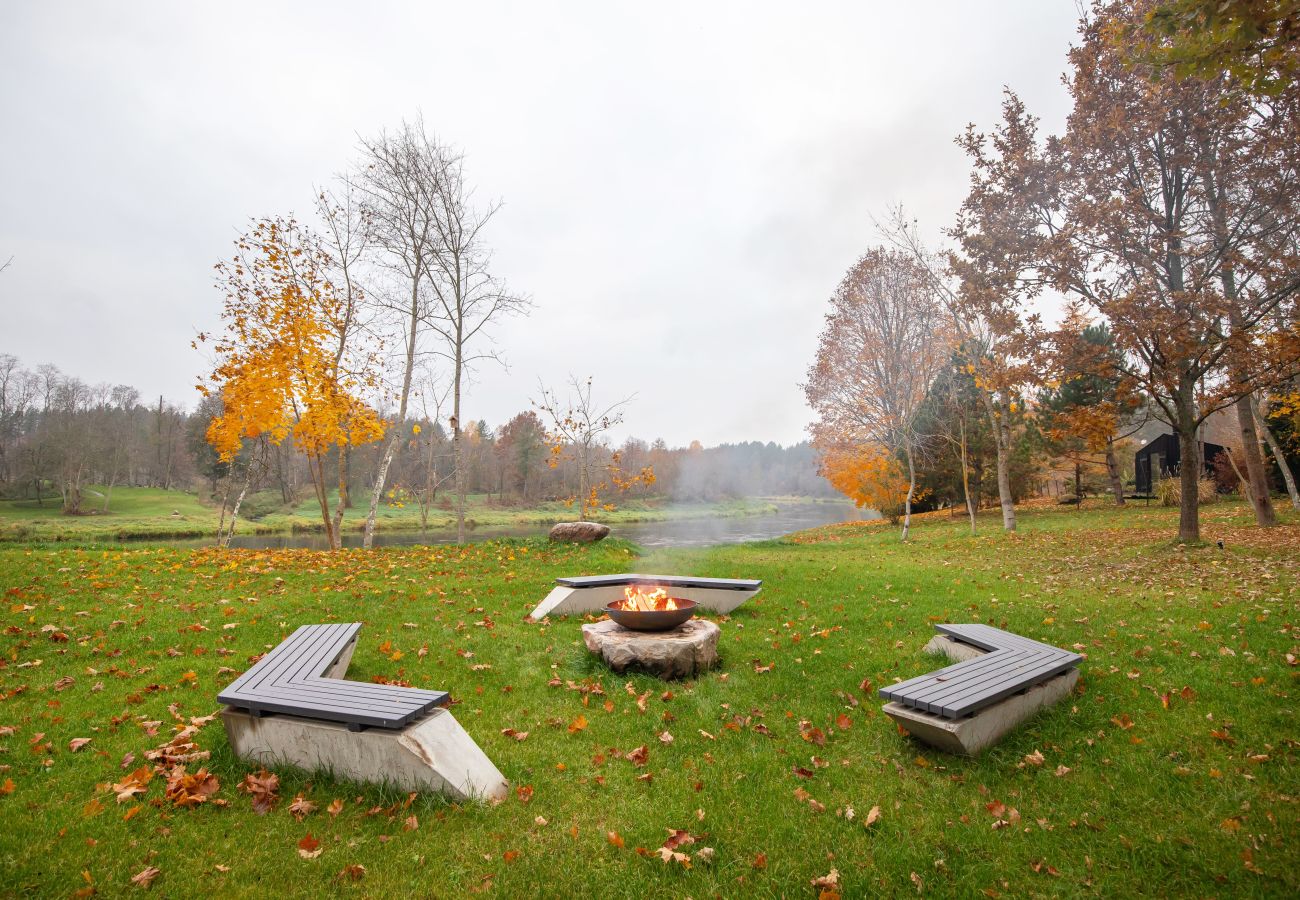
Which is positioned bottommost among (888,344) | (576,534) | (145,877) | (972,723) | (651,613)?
(145,877)

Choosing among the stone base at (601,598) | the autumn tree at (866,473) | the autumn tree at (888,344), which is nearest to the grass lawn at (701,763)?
the stone base at (601,598)

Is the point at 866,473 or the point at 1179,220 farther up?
the point at 1179,220

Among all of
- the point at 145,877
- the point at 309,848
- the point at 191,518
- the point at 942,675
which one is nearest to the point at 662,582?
the point at 942,675

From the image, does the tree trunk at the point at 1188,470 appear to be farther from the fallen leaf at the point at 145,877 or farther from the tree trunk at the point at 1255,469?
the fallen leaf at the point at 145,877

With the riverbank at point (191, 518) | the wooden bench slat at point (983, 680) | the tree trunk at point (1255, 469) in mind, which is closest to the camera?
the wooden bench slat at point (983, 680)

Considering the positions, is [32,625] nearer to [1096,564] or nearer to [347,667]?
[347,667]

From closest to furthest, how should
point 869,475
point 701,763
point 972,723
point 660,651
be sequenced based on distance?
point 972,723, point 701,763, point 660,651, point 869,475

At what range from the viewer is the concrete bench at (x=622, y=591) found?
7.92m

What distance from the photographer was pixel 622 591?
326 inches

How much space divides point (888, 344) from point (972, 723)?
17.6 meters

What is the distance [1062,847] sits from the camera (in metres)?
→ 3.17

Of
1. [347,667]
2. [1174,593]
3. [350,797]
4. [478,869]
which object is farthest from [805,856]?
[1174,593]

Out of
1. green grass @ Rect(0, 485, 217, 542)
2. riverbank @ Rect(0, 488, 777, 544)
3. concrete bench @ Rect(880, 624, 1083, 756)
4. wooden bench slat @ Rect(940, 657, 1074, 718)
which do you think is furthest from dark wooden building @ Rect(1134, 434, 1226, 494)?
green grass @ Rect(0, 485, 217, 542)

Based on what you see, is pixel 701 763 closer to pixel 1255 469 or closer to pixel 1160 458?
pixel 1255 469
